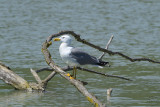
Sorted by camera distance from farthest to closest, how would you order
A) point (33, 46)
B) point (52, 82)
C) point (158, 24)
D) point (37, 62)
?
point (158, 24), point (33, 46), point (37, 62), point (52, 82)

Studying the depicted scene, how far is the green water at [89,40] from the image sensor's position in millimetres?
12094

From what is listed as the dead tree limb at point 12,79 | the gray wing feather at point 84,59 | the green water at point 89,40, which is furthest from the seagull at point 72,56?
the dead tree limb at point 12,79

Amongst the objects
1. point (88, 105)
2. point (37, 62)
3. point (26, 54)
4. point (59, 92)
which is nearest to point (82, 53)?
point (88, 105)

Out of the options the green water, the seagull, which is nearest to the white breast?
the seagull

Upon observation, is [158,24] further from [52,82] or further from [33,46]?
[52,82]

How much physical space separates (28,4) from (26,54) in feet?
54.5

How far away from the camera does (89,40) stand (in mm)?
21656

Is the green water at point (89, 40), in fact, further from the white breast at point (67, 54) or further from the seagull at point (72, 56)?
the white breast at point (67, 54)

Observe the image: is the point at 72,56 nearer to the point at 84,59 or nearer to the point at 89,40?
the point at 84,59

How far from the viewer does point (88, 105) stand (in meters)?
11.1

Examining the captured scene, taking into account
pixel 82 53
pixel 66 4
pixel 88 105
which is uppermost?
pixel 82 53

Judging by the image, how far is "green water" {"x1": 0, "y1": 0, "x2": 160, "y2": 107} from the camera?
1209cm

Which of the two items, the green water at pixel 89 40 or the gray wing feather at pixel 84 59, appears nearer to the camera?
the gray wing feather at pixel 84 59

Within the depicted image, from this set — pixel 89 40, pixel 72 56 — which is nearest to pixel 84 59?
pixel 72 56
